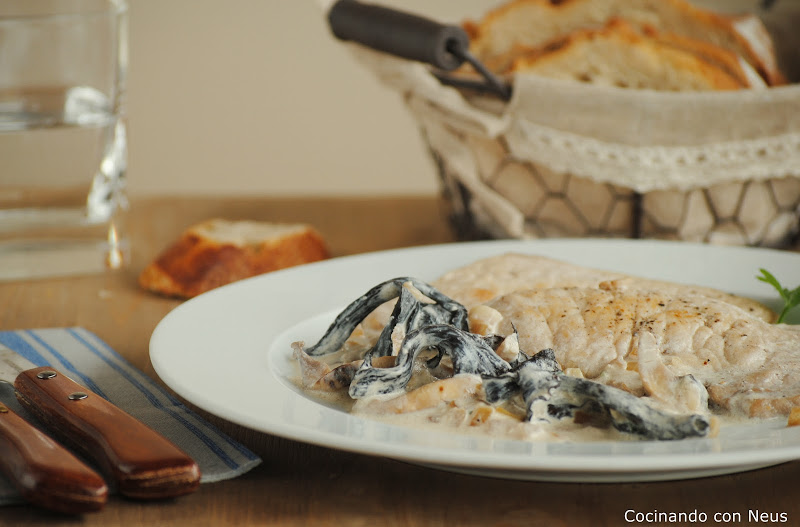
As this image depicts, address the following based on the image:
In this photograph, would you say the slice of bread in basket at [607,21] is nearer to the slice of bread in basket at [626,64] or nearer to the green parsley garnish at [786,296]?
the slice of bread in basket at [626,64]

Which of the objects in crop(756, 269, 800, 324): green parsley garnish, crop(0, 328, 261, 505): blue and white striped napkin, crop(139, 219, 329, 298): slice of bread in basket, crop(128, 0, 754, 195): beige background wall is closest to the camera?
crop(0, 328, 261, 505): blue and white striped napkin

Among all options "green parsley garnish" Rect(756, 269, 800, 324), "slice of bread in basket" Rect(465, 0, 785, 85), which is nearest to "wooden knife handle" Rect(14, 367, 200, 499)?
"green parsley garnish" Rect(756, 269, 800, 324)

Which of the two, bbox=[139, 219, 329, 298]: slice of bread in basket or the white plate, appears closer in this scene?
the white plate

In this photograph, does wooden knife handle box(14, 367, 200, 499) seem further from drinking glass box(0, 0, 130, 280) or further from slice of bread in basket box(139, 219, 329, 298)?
drinking glass box(0, 0, 130, 280)

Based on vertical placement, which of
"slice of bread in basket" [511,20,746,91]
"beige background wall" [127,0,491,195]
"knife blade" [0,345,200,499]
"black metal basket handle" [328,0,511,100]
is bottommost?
"beige background wall" [127,0,491,195]

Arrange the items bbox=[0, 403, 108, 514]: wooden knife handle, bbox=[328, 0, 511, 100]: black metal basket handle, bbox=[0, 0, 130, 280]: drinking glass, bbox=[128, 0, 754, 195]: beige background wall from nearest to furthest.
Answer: bbox=[0, 403, 108, 514]: wooden knife handle
bbox=[328, 0, 511, 100]: black metal basket handle
bbox=[0, 0, 130, 280]: drinking glass
bbox=[128, 0, 754, 195]: beige background wall

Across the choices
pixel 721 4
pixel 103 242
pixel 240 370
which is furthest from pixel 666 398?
pixel 721 4

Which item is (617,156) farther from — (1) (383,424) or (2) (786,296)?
(1) (383,424)

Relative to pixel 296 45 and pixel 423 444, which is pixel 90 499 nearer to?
pixel 423 444
